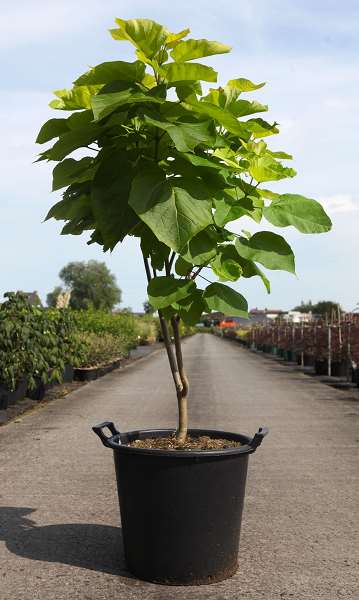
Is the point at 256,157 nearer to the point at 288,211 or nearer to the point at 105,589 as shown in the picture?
the point at 288,211

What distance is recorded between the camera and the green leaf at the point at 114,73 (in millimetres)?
3428

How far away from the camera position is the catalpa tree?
340 cm

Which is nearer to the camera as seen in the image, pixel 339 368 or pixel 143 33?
pixel 143 33

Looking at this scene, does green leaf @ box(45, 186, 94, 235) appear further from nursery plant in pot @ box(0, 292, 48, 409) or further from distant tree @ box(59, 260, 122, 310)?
distant tree @ box(59, 260, 122, 310)

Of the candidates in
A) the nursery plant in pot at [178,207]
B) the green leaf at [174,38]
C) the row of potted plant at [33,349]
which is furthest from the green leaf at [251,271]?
the row of potted plant at [33,349]

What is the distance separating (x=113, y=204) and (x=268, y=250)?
2.63 ft

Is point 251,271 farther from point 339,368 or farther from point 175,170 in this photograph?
point 339,368

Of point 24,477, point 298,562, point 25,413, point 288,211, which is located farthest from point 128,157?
point 25,413

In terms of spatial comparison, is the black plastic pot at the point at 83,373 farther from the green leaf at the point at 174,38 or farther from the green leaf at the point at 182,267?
the green leaf at the point at 174,38

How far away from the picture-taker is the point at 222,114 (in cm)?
347

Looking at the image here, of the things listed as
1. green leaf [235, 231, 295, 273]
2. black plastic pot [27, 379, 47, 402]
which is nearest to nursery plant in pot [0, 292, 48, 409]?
black plastic pot [27, 379, 47, 402]

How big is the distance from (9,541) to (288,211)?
107 inches

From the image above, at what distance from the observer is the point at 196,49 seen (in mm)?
3461

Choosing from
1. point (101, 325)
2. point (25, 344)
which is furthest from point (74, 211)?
point (101, 325)
